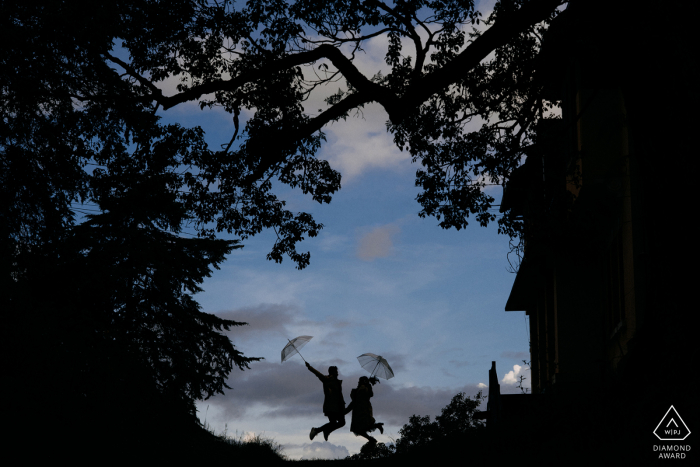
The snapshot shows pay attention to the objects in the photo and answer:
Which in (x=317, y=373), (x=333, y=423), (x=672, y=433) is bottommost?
(x=672, y=433)

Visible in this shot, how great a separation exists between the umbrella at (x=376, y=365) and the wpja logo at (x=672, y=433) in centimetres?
1077

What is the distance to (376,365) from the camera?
17.4m

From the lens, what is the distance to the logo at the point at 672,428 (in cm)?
665

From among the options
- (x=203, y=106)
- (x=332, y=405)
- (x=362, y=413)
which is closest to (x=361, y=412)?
(x=362, y=413)

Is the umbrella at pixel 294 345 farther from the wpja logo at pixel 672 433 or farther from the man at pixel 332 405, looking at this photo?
the wpja logo at pixel 672 433

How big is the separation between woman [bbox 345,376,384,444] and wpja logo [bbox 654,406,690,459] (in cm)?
972

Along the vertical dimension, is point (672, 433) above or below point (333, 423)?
below

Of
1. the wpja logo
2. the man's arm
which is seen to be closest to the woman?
the man's arm

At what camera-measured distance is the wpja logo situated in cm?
632

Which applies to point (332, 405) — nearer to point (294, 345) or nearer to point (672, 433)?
point (294, 345)

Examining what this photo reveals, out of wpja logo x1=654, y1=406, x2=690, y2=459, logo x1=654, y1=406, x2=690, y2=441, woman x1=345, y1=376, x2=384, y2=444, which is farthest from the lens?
woman x1=345, y1=376, x2=384, y2=444

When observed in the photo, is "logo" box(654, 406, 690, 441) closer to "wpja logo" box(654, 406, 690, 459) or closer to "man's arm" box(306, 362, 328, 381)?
"wpja logo" box(654, 406, 690, 459)

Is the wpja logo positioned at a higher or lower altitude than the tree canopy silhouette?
lower

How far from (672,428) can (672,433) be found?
8cm
